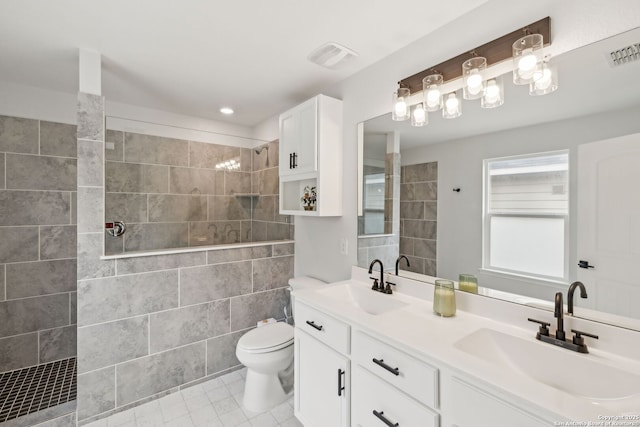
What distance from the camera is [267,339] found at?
81.4 inches

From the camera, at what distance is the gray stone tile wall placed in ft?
6.34

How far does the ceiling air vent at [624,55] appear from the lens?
3.47 ft

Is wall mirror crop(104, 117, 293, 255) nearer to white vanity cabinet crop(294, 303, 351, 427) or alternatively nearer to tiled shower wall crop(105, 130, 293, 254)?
tiled shower wall crop(105, 130, 293, 254)

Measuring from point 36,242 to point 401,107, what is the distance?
3169mm

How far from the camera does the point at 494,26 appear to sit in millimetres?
1409

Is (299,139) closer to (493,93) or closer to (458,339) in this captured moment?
(493,93)

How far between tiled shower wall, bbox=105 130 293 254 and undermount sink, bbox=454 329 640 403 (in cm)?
203

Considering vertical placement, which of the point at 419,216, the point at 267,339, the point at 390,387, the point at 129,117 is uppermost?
the point at 129,117

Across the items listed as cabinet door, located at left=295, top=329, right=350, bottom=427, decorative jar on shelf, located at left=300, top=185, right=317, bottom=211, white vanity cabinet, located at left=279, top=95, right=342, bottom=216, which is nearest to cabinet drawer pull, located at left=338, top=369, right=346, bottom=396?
cabinet door, located at left=295, top=329, right=350, bottom=427

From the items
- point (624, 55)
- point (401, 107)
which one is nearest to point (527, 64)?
point (624, 55)

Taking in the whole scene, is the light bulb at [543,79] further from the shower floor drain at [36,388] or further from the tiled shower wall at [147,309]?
the shower floor drain at [36,388]

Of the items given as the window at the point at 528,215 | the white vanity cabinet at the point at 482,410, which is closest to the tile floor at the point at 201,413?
the white vanity cabinet at the point at 482,410

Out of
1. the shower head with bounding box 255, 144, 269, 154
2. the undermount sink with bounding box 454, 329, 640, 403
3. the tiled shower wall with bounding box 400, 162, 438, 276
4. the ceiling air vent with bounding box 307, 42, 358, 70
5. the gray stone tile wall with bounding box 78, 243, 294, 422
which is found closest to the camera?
the undermount sink with bounding box 454, 329, 640, 403

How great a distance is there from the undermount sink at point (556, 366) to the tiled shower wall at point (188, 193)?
6.67 feet
